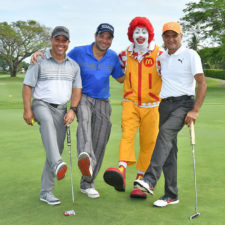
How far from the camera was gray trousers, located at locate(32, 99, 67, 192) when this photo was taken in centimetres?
420

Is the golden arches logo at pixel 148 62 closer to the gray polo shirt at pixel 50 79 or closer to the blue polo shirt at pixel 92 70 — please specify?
the blue polo shirt at pixel 92 70

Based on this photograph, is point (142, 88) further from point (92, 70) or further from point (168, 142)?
point (168, 142)

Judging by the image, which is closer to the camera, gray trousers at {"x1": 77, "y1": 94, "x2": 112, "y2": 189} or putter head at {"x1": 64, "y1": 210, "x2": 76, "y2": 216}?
putter head at {"x1": 64, "y1": 210, "x2": 76, "y2": 216}

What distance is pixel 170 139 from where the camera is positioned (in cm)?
420

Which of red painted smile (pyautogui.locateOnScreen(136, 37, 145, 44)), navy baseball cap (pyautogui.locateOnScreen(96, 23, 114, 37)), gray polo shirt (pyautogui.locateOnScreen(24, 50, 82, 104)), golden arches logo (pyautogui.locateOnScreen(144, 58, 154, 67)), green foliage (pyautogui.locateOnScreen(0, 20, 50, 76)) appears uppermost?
green foliage (pyautogui.locateOnScreen(0, 20, 50, 76))

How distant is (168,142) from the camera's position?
417cm

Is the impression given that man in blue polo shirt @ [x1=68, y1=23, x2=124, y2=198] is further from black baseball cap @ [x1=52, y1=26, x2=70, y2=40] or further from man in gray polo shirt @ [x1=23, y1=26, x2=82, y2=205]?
black baseball cap @ [x1=52, y1=26, x2=70, y2=40]

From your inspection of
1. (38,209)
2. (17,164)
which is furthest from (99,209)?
(17,164)

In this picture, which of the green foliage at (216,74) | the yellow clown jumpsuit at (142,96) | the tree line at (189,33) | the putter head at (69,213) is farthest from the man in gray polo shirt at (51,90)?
the green foliage at (216,74)

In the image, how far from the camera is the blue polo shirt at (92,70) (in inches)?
198

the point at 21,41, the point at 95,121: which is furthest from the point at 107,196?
the point at 21,41

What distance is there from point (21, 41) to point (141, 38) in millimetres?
62303

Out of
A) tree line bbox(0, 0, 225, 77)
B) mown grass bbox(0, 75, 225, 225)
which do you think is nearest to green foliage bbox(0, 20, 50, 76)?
tree line bbox(0, 0, 225, 77)

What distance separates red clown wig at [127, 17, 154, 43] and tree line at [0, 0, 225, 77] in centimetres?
3845
